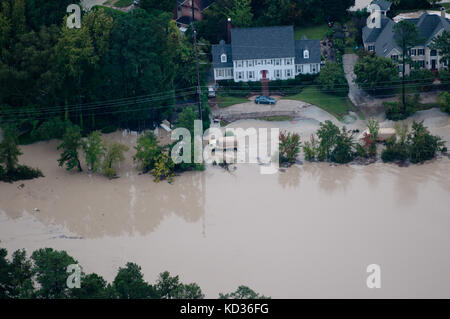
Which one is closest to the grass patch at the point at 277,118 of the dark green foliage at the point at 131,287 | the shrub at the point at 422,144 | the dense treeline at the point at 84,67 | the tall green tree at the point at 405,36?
the dense treeline at the point at 84,67

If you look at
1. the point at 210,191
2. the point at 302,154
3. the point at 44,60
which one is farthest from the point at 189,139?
the point at 44,60

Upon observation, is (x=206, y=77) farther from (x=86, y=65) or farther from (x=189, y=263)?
(x=189, y=263)

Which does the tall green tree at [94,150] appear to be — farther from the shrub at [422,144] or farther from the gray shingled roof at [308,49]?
the shrub at [422,144]

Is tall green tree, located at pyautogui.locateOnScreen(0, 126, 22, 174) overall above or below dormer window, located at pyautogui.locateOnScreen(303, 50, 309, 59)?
below

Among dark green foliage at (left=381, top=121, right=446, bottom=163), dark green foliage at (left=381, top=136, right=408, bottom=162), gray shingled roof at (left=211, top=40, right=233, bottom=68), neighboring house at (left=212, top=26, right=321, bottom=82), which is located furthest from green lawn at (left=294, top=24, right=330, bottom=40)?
dark green foliage at (left=381, top=136, right=408, bottom=162)

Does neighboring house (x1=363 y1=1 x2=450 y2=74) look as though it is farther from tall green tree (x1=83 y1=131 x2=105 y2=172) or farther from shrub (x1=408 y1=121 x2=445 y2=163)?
tall green tree (x1=83 y1=131 x2=105 y2=172)

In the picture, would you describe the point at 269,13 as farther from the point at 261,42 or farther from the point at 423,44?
the point at 423,44

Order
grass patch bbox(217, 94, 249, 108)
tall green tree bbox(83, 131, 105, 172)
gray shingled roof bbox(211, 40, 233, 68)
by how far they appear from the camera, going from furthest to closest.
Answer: gray shingled roof bbox(211, 40, 233, 68)
grass patch bbox(217, 94, 249, 108)
tall green tree bbox(83, 131, 105, 172)
